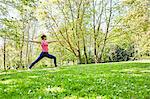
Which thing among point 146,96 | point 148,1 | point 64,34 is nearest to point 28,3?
point 148,1

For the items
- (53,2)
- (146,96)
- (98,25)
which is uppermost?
(53,2)

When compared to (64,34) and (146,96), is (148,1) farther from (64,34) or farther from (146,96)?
(64,34)

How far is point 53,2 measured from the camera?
49.4 meters

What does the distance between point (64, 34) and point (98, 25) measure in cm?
640

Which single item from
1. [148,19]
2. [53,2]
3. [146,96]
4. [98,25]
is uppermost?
[53,2]

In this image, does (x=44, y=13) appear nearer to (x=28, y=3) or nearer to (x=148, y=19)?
(x=148, y=19)

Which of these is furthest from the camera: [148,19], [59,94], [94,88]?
[148,19]

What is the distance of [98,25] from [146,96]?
1723 inches

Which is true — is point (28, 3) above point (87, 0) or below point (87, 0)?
below

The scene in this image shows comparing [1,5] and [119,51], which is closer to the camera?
[1,5]

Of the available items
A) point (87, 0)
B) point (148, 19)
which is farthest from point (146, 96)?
point (87, 0)

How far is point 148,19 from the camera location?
26578mm

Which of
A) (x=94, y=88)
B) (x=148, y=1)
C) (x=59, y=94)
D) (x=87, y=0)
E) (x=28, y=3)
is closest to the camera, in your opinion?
(x=59, y=94)

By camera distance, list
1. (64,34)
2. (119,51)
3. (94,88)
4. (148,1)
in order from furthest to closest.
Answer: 1. (119,51)
2. (64,34)
3. (148,1)
4. (94,88)
